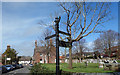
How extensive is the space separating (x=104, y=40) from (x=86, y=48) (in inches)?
678

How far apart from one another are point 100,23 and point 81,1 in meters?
3.72

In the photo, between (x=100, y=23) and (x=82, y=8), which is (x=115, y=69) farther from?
(x=82, y=8)

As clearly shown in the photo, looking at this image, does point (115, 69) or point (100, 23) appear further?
point (100, 23)

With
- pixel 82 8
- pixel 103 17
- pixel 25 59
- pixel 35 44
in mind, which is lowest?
pixel 25 59

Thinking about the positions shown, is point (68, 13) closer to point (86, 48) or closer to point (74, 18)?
point (74, 18)

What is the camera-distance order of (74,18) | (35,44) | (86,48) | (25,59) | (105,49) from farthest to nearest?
1. (25,59)
2. (86,48)
3. (105,49)
4. (35,44)
5. (74,18)

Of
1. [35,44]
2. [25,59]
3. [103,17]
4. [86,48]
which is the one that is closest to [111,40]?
[86,48]

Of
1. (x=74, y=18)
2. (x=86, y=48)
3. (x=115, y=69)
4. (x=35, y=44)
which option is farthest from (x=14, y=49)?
(x=115, y=69)

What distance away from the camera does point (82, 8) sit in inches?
590

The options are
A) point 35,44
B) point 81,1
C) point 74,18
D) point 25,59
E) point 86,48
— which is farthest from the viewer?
point 25,59

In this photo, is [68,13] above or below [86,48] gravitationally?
above

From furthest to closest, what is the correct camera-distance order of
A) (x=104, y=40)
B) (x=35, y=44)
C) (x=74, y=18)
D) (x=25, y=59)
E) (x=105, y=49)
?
(x=25, y=59)
(x=105, y=49)
(x=104, y=40)
(x=35, y=44)
(x=74, y=18)

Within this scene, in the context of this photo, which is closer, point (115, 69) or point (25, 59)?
point (115, 69)

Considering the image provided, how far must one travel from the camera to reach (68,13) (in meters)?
15.4
